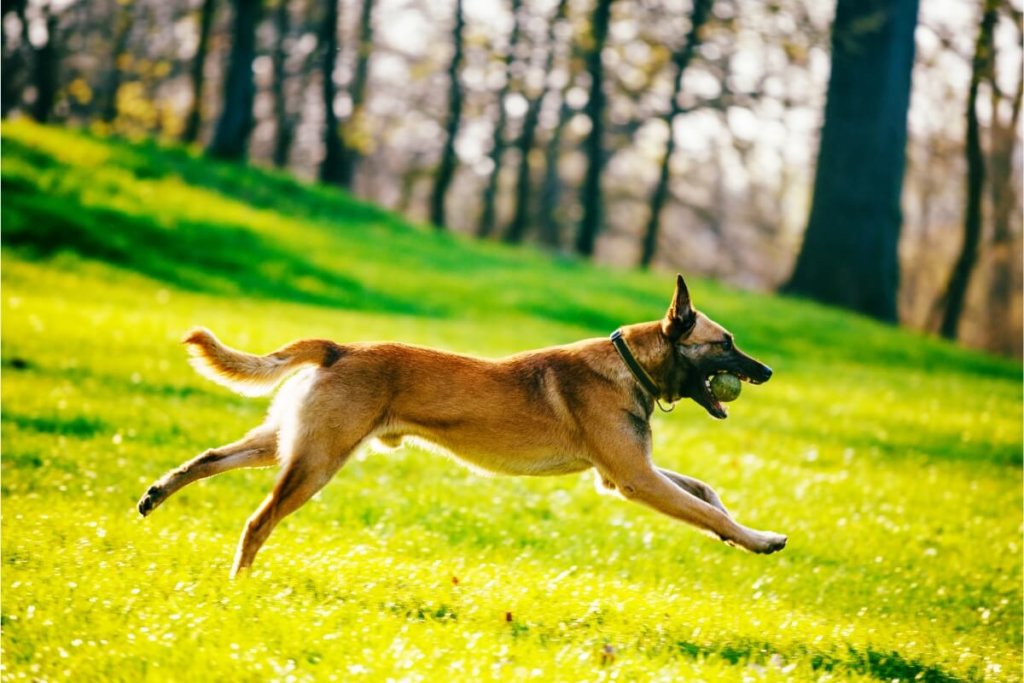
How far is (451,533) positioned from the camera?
7.73 meters

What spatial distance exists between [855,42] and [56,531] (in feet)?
71.2

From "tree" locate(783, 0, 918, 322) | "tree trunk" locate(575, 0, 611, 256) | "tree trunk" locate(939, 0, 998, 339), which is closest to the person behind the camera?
"tree" locate(783, 0, 918, 322)

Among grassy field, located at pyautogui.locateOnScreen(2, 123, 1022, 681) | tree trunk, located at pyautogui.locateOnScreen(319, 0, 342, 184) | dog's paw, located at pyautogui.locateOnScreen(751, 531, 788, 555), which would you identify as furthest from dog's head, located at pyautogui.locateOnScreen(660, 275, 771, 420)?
tree trunk, located at pyautogui.locateOnScreen(319, 0, 342, 184)

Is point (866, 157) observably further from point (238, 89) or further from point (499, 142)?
point (238, 89)

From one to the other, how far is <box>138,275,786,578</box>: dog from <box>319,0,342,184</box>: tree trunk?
23.2m

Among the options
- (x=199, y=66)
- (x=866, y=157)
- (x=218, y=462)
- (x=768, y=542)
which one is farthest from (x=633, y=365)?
(x=199, y=66)

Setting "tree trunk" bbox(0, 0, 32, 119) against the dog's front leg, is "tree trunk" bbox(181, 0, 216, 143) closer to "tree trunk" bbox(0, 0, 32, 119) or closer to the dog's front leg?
"tree trunk" bbox(0, 0, 32, 119)

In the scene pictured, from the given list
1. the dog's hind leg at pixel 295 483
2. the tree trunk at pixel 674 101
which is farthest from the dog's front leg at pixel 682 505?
the tree trunk at pixel 674 101

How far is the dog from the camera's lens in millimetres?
5961

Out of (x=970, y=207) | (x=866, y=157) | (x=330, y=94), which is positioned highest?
(x=330, y=94)

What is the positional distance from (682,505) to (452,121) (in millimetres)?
26737

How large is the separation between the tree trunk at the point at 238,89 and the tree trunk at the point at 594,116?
28.6 feet

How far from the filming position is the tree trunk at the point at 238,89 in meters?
25.0

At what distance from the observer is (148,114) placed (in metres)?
30.9
